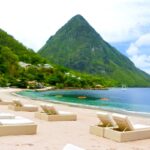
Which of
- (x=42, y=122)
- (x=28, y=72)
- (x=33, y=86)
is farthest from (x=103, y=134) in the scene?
(x=28, y=72)

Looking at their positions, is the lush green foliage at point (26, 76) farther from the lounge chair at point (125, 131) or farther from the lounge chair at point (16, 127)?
the lounge chair at point (125, 131)

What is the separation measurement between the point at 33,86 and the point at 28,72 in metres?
16.2

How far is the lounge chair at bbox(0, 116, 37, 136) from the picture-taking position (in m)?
8.42

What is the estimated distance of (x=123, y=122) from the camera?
8.27 metres

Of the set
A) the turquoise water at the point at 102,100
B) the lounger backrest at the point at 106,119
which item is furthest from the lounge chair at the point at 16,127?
the turquoise water at the point at 102,100

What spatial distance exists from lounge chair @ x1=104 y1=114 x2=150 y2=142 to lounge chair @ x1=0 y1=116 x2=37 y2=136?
5.83 feet

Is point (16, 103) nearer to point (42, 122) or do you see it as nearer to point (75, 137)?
point (42, 122)

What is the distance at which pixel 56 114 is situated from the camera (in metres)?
12.1

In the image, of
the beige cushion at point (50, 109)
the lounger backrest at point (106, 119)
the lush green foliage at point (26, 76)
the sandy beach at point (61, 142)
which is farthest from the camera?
the lush green foliage at point (26, 76)

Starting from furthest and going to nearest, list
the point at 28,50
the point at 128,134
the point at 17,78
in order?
the point at 28,50, the point at 17,78, the point at 128,134

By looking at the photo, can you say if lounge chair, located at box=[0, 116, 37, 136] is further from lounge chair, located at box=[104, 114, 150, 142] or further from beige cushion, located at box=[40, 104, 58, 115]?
beige cushion, located at box=[40, 104, 58, 115]

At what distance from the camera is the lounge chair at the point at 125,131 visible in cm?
810

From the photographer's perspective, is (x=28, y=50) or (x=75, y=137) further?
(x=28, y=50)

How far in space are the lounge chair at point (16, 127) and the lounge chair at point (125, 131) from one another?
5.83 feet
